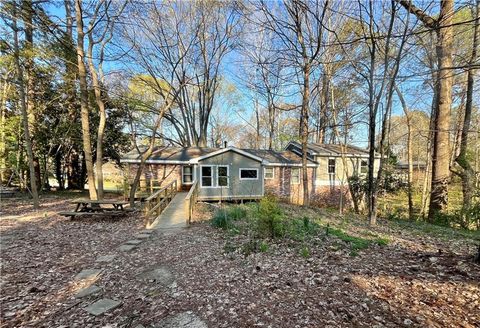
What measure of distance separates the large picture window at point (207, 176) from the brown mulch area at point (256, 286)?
9.31 m

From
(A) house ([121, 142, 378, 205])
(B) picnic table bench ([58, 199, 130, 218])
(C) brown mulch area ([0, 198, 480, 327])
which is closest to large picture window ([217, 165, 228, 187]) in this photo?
A: (A) house ([121, 142, 378, 205])

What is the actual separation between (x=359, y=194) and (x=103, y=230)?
15669 millimetres

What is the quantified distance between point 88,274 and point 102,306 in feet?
4.10

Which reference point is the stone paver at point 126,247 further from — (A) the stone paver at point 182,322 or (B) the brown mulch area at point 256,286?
(A) the stone paver at point 182,322

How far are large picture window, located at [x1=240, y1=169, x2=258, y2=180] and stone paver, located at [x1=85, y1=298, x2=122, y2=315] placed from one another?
41.0 ft

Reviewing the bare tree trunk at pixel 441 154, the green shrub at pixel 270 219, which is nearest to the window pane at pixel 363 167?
the bare tree trunk at pixel 441 154

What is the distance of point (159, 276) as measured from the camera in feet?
13.5

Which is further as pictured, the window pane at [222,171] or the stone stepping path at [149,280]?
the window pane at [222,171]

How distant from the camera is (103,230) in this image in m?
7.23

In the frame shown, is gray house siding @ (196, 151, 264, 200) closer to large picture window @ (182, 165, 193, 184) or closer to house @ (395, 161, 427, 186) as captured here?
large picture window @ (182, 165, 193, 184)

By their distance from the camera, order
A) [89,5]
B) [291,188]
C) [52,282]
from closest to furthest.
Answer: [52,282], [89,5], [291,188]

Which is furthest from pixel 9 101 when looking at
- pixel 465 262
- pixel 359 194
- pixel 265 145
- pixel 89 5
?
pixel 265 145

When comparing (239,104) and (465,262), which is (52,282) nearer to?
(465,262)

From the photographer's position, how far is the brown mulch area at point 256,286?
9.21ft
